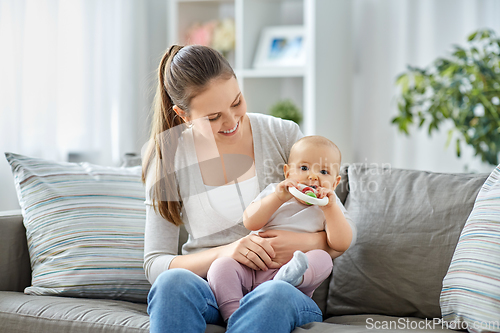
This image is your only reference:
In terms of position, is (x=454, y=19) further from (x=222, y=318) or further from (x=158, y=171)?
(x=222, y=318)

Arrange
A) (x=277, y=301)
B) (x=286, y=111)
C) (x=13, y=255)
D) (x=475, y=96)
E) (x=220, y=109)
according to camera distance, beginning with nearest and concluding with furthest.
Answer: (x=277, y=301) → (x=220, y=109) → (x=13, y=255) → (x=475, y=96) → (x=286, y=111)

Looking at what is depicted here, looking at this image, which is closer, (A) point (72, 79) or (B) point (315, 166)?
(B) point (315, 166)

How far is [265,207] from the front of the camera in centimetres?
116

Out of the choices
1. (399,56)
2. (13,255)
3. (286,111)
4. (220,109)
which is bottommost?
(13,255)

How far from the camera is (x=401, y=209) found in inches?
52.9

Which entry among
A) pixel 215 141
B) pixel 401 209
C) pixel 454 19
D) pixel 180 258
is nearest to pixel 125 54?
pixel 215 141

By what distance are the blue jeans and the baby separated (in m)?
0.05

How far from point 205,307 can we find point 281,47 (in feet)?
7.00

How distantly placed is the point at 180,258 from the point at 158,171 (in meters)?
0.25

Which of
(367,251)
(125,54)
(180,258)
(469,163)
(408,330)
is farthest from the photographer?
(469,163)

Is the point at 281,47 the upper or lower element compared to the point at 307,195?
upper

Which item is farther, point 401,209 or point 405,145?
point 405,145

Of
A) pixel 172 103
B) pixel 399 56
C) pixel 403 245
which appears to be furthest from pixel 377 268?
pixel 399 56

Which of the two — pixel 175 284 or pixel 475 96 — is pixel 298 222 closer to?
pixel 175 284
